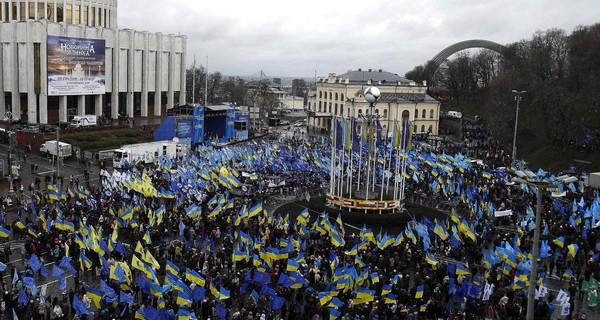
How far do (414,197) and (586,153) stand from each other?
23.0 metres

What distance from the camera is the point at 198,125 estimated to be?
193ft

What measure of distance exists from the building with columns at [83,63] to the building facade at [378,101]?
66.4ft

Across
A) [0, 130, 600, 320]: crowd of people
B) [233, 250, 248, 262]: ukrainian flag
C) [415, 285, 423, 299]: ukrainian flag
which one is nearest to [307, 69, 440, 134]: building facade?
[0, 130, 600, 320]: crowd of people

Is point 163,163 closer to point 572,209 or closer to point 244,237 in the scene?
point 244,237

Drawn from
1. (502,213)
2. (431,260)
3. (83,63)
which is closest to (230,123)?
(83,63)

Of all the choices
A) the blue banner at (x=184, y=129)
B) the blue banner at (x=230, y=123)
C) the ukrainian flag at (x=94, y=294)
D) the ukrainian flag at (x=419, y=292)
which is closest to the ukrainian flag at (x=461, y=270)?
the ukrainian flag at (x=419, y=292)

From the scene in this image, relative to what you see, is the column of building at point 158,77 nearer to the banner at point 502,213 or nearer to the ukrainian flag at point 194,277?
the banner at point 502,213

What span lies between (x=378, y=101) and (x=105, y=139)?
34.2m

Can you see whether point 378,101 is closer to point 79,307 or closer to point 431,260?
point 431,260

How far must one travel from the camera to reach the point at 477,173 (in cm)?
4219

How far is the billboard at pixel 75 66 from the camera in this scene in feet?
204

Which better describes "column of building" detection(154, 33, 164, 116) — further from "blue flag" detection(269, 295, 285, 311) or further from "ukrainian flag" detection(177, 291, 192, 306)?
"blue flag" detection(269, 295, 285, 311)

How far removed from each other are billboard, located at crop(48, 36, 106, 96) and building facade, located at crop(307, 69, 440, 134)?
28.0m

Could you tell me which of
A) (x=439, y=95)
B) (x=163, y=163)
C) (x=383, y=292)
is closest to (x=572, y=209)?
(x=383, y=292)
